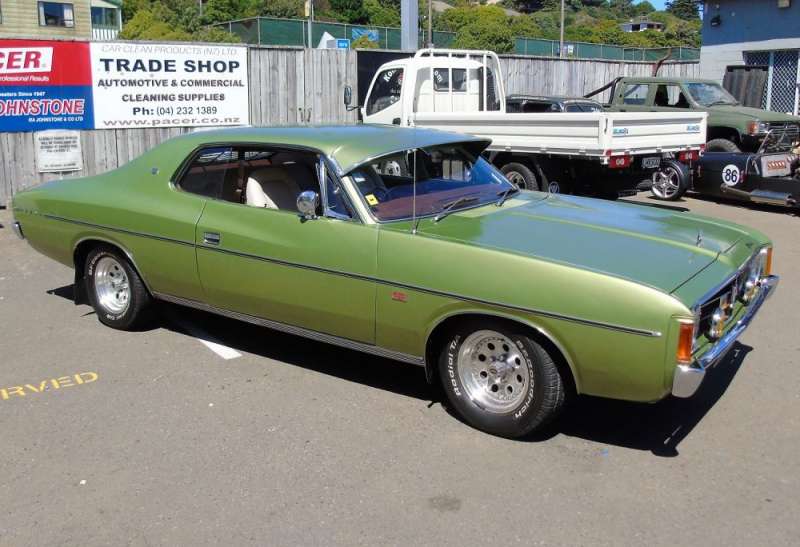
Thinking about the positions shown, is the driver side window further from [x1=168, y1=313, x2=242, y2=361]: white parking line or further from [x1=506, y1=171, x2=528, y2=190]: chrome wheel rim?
[x1=168, y1=313, x2=242, y2=361]: white parking line

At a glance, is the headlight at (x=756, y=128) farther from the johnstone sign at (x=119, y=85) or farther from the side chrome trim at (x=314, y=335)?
the side chrome trim at (x=314, y=335)

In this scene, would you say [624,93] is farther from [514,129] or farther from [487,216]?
[487,216]

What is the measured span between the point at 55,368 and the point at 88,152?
7.23 m

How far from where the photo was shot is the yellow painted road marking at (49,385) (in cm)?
507

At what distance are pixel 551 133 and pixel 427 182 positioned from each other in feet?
19.2

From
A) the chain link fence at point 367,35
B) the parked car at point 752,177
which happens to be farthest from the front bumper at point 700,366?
the chain link fence at point 367,35

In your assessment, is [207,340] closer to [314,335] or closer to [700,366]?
[314,335]

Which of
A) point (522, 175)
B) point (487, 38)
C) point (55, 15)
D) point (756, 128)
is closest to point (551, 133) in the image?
point (522, 175)

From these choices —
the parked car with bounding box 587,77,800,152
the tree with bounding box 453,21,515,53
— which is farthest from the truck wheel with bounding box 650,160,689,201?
the tree with bounding box 453,21,515,53

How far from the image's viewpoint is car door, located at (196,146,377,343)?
4598 mm

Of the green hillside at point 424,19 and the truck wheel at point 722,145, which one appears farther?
the green hillside at point 424,19

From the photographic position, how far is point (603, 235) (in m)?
4.56

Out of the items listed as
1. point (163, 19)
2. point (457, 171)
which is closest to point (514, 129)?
point (457, 171)

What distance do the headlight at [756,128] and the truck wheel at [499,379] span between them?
1171cm
